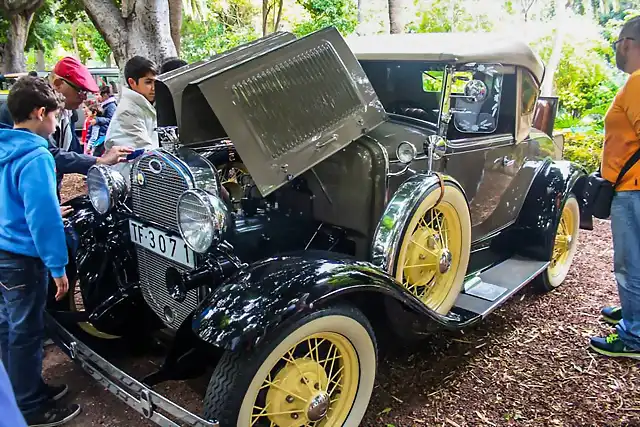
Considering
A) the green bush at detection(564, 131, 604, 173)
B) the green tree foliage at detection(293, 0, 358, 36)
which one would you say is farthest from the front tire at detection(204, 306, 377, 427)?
the green tree foliage at detection(293, 0, 358, 36)

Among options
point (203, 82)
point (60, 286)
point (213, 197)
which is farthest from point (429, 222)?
point (60, 286)

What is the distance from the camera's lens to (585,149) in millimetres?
7367

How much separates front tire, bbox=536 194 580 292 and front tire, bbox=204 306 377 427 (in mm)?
2353

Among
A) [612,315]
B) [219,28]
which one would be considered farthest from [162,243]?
[219,28]

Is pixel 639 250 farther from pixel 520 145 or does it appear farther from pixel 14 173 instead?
pixel 14 173

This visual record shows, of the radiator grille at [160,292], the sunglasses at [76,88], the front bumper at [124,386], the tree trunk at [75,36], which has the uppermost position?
the tree trunk at [75,36]

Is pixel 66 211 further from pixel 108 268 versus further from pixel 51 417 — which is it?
pixel 51 417

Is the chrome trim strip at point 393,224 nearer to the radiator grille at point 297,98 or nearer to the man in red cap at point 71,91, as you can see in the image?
the radiator grille at point 297,98

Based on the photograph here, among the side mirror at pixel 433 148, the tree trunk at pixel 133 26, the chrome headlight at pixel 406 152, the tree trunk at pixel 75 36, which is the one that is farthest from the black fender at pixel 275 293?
the tree trunk at pixel 75 36

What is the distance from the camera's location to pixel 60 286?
2449 millimetres

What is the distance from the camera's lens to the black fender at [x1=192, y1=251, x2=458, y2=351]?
1.95 meters

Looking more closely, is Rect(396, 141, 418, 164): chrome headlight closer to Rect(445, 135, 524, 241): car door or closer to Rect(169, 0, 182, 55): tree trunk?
Rect(445, 135, 524, 241): car door

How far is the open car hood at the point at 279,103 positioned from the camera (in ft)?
7.90

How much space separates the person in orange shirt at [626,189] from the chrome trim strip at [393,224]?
1.32m
